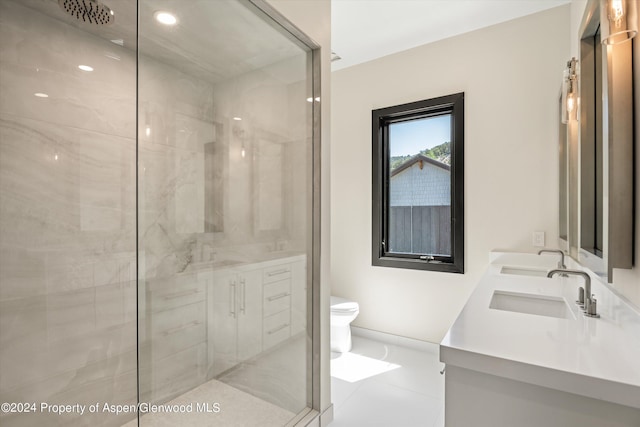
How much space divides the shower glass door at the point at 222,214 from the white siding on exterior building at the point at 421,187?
142 cm

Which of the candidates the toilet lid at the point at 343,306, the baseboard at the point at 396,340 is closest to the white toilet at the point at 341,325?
the toilet lid at the point at 343,306

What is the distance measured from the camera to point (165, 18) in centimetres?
125

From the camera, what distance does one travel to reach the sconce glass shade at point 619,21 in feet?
3.02

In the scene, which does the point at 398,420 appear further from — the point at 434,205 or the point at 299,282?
the point at 434,205

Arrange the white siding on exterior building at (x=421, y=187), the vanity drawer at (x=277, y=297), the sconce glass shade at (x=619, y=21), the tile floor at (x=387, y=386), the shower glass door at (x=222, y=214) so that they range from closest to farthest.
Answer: the sconce glass shade at (x=619, y=21) → the shower glass door at (x=222, y=214) → the vanity drawer at (x=277, y=297) → the tile floor at (x=387, y=386) → the white siding on exterior building at (x=421, y=187)

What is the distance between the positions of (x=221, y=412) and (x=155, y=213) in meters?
0.96

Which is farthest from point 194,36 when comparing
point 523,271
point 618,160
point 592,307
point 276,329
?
point 523,271

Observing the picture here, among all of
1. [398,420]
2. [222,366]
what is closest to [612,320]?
[398,420]

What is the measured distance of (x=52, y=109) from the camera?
1.22 metres

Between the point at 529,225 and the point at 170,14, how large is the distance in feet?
8.29

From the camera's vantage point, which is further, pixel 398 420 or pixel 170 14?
pixel 398 420

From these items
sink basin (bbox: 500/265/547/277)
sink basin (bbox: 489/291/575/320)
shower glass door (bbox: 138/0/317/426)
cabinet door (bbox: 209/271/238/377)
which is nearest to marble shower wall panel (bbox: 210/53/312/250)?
shower glass door (bbox: 138/0/317/426)

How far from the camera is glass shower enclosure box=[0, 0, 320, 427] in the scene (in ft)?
3.86

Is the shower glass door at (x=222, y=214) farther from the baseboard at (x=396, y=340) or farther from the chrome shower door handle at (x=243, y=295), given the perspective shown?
the baseboard at (x=396, y=340)
